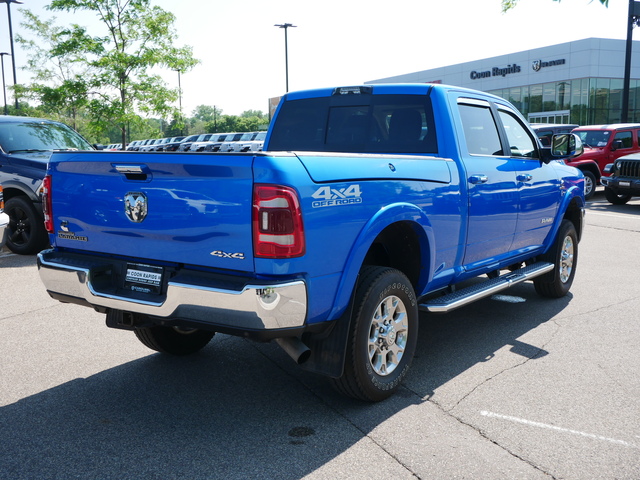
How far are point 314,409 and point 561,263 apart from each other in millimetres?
3967

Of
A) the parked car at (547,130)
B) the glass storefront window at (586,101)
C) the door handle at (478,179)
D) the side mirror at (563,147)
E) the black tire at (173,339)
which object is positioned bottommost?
the black tire at (173,339)

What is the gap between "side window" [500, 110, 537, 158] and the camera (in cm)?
574

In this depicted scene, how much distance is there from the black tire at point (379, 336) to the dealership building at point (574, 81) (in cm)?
4319

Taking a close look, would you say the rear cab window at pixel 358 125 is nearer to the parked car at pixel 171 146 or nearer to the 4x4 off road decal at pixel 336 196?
the parked car at pixel 171 146

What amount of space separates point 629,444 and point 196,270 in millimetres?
2528

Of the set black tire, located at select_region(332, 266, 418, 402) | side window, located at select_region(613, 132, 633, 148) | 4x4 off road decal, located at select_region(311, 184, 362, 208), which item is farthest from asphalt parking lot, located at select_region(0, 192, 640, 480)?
side window, located at select_region(613, 132, 633, 148)

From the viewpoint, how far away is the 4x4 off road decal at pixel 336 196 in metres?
3.23

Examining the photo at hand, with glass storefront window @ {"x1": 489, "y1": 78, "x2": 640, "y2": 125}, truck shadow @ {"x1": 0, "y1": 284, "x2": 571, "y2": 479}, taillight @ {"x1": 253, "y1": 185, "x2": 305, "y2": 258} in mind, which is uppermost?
glass storefront window @ {"x1": 489, "y1": 78, "x2": 640, "y2": 125}

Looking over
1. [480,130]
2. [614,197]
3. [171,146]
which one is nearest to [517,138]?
[480,130]

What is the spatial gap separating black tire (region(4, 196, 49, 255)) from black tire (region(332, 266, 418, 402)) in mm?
6952

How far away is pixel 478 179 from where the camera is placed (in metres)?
4.76

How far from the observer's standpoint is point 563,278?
669cm

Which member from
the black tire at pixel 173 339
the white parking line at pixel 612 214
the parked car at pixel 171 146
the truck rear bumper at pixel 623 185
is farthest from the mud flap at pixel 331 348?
the truck rear bumper at pixel 623 185

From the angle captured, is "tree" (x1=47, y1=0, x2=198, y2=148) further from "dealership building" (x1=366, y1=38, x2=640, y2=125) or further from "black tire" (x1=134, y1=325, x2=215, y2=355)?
"dealership building" (x1=366, y1=38, x2=640, y2=125)
